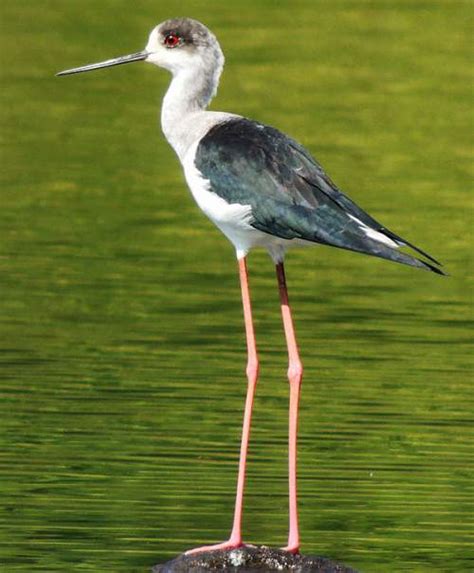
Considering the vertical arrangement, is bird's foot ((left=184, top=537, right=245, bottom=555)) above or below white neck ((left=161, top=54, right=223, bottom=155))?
below

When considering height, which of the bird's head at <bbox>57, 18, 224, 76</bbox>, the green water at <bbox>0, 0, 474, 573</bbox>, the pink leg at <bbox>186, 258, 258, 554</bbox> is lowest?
the green water at <bbox>0, 0, 474, 573</bbox>

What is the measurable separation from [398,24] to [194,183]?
Result: 62.8ft

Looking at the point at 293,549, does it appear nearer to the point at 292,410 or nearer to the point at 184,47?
the point at 292,410

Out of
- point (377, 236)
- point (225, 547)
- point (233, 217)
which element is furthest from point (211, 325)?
point (377, 236)

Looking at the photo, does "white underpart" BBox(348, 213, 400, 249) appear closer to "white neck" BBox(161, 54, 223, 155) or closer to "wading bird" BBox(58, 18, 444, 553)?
Answer: "wading bird" BBox(58, 18, 444, 553)

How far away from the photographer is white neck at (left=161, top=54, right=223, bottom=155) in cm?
1023

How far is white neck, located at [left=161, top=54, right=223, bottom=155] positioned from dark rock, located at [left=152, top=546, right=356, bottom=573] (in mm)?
Result: 1974

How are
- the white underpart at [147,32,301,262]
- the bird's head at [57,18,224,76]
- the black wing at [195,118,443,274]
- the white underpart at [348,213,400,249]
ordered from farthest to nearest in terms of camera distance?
1. the bird's head at [57,18,224,76]
2. the white underpart at [147,32,301,262]
3. the black wing at [195,118,443,274]
4. the white underpart at [348,213,400,249]

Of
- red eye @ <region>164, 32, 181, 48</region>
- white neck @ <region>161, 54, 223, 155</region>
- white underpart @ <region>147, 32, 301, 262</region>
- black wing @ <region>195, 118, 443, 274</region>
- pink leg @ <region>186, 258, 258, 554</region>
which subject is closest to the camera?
black wing @ <region>195, 118, 443, 274</region>

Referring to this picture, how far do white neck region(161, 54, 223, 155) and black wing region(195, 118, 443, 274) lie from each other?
358 millimetres

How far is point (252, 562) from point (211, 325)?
545 cm

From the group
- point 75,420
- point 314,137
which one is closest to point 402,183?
point 314,137

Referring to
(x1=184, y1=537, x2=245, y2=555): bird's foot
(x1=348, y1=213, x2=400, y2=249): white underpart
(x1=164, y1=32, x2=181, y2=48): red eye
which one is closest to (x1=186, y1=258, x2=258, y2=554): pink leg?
(x1=184, y1=537, x2=245, y2=555): bird's foot

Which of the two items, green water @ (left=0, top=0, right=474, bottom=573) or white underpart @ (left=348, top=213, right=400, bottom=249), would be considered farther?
green water @ (left=0, top=0, right=474, bottom=573)
